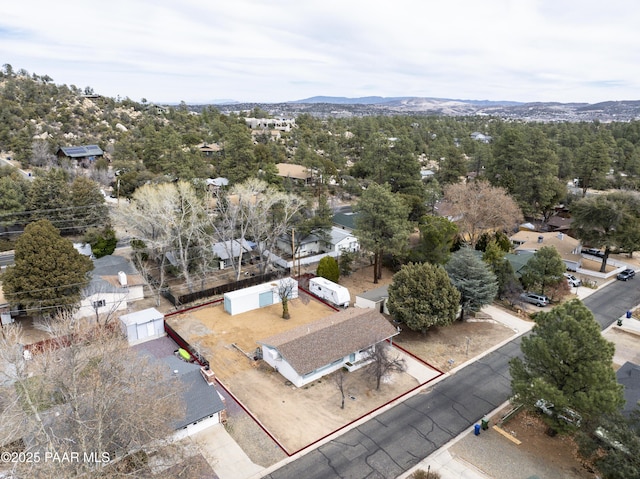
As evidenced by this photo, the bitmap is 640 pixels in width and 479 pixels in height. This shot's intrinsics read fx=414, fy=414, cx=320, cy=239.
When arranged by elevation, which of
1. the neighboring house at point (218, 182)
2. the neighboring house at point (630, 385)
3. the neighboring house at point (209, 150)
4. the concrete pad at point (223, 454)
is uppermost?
the neighboring house at point (209, 150)

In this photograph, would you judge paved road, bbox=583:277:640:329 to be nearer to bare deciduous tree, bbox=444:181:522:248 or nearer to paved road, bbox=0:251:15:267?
bare deciduous tree, bbox=444:181:522:248

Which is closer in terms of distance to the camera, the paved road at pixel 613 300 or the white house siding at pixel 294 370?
the white house siding at pixel 294 370

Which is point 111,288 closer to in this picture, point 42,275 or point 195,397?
point 42,275

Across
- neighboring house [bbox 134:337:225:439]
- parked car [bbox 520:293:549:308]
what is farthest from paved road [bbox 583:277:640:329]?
neighboring house [bbox 134:337:225:439]

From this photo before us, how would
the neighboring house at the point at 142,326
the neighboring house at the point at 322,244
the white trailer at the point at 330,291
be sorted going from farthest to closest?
1. the neighboring house at the point at 322,244
2. the white trailer at the point at 330,291
3. the neighboring house at the point at 142,326

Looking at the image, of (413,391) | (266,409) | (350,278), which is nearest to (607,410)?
(413,391)

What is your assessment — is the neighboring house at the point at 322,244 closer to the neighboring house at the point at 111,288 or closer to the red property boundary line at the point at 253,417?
the neighboring house at the point at 111,288

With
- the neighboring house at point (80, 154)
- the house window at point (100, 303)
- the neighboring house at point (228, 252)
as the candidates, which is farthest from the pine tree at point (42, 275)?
the neighboring house at point (80, 154)
